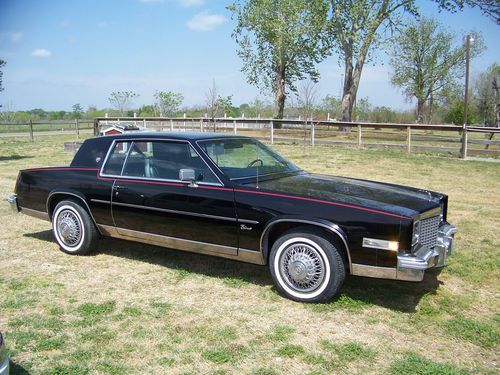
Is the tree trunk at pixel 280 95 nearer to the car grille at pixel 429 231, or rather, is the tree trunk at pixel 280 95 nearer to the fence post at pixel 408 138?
the fence post at pixel 408 138

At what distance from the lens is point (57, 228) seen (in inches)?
227

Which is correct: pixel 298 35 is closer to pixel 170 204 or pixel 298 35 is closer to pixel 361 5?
pixel 361 5

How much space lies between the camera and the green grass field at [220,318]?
332 cm

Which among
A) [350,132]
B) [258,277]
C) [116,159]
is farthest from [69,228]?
[350,132]

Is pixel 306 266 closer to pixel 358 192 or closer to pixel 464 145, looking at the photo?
pixel 358 192

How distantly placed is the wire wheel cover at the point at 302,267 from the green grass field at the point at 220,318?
19 centimetres

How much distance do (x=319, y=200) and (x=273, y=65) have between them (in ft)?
116

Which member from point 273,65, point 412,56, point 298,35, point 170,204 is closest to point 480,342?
point 170,204

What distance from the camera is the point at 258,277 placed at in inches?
197

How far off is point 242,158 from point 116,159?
148 cm

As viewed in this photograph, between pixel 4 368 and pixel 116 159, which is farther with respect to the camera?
pixel 116 159

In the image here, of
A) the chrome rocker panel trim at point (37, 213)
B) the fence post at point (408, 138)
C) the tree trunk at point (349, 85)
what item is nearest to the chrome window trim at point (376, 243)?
the chrome rocker panel trim at point (37, 213)

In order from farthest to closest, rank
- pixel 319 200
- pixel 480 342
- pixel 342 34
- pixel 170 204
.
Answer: pixel 342 34 < pixel 170 204 < pixel 319 200 < pixel 480 342

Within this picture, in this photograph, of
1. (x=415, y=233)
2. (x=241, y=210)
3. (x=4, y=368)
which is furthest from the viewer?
(x=241, y=210)
